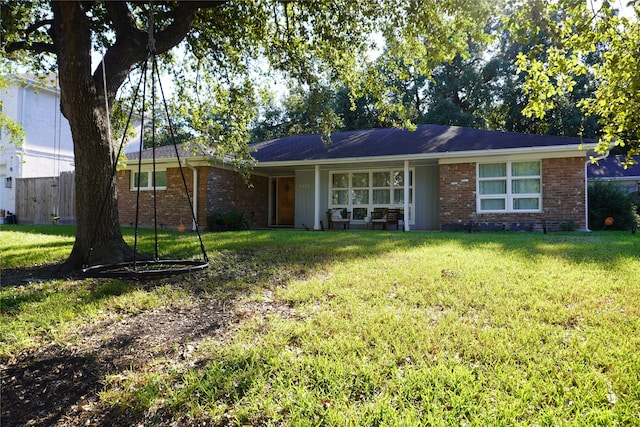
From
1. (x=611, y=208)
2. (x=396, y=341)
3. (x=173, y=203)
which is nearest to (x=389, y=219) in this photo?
(x=611, y=208)

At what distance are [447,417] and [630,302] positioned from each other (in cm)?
284

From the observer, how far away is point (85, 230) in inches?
236

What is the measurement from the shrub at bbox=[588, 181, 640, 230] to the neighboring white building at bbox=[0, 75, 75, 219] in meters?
23.3

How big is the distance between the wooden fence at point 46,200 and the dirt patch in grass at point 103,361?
15934 mm

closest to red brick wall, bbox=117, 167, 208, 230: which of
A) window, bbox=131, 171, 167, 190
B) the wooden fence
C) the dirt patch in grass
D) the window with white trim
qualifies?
window, bbox=131, 171, 167, 190

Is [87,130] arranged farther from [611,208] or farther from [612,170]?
[612,170]

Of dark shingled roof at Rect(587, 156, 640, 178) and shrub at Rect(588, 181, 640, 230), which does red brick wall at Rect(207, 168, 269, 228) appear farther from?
dark shingled roof at Rect(587, 156, 640, 178)

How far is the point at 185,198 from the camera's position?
14508mm

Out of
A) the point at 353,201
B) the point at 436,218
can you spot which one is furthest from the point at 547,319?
the point at 353,201

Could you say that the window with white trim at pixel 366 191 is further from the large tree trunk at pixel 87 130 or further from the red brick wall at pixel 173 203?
the large tree trunk at pixel 87 130

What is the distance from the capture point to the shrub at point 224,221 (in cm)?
1376

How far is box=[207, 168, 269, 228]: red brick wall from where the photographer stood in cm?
1446

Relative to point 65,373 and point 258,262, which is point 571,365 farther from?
point 258,262

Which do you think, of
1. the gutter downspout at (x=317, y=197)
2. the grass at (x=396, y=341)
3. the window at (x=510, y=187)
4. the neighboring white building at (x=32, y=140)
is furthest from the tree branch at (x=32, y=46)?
the neighboring white building at (x=32, y=140)
